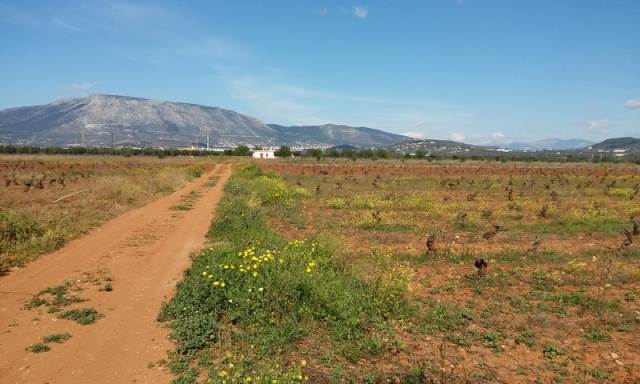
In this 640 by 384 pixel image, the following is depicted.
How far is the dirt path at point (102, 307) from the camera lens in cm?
517

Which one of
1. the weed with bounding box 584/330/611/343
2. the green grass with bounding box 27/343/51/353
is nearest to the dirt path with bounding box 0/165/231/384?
the green grass with bounding box 27/343/51/353

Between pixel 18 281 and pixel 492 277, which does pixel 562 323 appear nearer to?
pixel 492 277


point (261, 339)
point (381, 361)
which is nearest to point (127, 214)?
point (261, 339)

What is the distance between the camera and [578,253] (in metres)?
11.6

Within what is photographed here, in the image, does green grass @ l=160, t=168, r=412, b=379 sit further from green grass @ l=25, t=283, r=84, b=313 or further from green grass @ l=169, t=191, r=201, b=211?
green grass @ l=169, t=191, r=201, b=211

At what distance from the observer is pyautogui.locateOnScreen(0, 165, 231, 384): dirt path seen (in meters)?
5.17

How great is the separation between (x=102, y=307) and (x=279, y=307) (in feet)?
10.4

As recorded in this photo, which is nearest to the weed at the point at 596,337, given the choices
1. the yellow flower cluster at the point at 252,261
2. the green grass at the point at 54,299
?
the yellow flower cluster at the point at 252,261

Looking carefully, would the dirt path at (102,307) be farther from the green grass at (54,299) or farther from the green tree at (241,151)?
the green tree at (241,151)

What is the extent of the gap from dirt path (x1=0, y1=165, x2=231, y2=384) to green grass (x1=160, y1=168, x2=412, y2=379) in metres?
0.57

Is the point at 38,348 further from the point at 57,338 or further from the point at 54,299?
the point at 54,299

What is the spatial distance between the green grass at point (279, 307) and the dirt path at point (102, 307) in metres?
0.57

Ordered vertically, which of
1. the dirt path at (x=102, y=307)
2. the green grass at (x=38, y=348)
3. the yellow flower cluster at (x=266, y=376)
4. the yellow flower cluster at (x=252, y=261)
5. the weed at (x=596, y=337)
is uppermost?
the yellow flower cluster at (x=252, y=261)

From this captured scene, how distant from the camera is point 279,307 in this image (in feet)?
20.9
